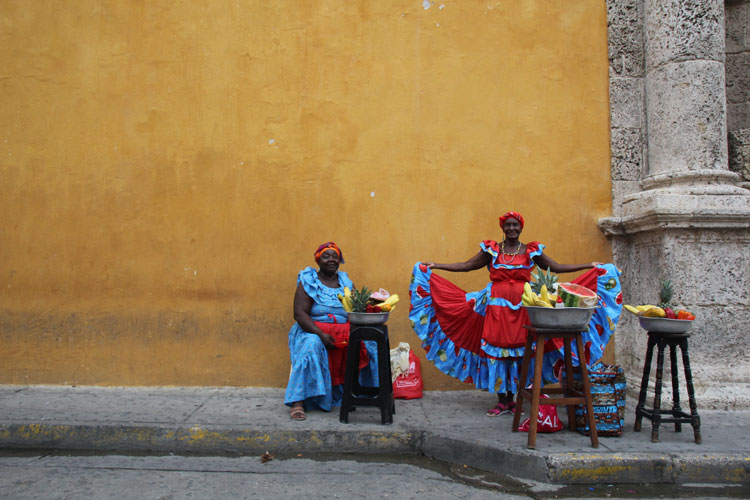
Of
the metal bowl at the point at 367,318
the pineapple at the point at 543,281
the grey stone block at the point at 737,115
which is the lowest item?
A: the metal bowl at the point at 367,318

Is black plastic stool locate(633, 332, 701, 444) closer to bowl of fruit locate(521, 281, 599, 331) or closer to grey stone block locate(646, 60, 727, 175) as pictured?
bowl of fruit locate(521, 281, 599, 331)

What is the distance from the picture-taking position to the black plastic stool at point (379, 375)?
14.4 ft

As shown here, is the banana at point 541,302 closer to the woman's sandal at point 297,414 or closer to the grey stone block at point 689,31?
the woman's sandal at point 297,414

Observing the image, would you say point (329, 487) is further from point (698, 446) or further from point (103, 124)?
point (103, 124)

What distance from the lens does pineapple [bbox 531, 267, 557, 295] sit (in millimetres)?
3965

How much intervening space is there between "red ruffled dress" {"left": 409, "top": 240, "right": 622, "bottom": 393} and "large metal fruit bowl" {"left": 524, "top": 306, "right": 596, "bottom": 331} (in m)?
0.66

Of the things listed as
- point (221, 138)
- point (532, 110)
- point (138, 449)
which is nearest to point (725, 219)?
point (532, 110)

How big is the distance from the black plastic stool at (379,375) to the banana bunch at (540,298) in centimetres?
110

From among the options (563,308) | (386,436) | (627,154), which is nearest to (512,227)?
(563,308)

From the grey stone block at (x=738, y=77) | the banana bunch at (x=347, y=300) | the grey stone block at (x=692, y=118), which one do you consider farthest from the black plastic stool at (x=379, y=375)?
the grey stone block at (x=738, y=77)

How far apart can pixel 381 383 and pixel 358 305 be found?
0.59 m

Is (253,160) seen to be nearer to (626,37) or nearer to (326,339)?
(326,339)

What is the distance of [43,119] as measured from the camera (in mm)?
5742

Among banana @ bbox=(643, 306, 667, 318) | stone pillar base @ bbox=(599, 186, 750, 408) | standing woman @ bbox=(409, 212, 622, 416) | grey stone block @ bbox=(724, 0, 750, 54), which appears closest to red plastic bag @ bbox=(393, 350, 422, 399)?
standing woman @ bbox=(409, 212, 622, 416)
